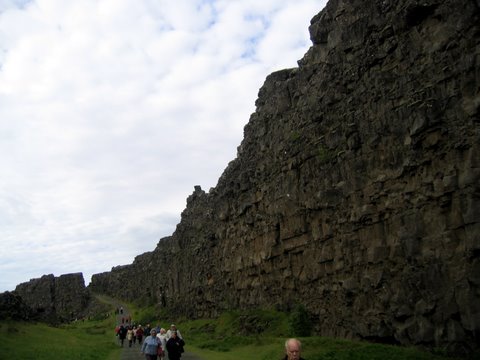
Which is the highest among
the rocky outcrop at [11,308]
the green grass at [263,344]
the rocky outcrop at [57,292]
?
the rocky outcrop at [57,292]

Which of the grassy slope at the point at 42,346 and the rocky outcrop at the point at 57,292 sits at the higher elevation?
the rocky outcrop at the point at 57,292

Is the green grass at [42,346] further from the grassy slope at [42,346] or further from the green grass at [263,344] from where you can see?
the green grass at [263,344]

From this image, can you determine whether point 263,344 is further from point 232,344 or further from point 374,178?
point 374,178

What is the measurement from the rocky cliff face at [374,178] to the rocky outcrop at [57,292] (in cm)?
7056

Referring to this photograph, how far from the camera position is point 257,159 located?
45.2m

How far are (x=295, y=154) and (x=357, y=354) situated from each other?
663 inches

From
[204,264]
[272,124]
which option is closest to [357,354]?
[272,124]

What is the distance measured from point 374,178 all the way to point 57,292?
317ft

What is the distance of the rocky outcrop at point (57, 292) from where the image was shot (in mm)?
107688

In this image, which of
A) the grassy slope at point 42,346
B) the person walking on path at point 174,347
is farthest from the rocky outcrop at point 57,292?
the person walking on path at point 174,347

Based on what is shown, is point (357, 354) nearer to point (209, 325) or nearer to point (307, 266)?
point (307, 266)

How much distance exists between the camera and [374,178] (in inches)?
1096

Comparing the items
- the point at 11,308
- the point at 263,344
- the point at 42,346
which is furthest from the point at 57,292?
the point at 263,344

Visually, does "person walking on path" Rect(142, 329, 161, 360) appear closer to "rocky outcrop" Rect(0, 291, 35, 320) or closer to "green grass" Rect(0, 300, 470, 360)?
"green grass" Rect(0, 300, 470, 360)
